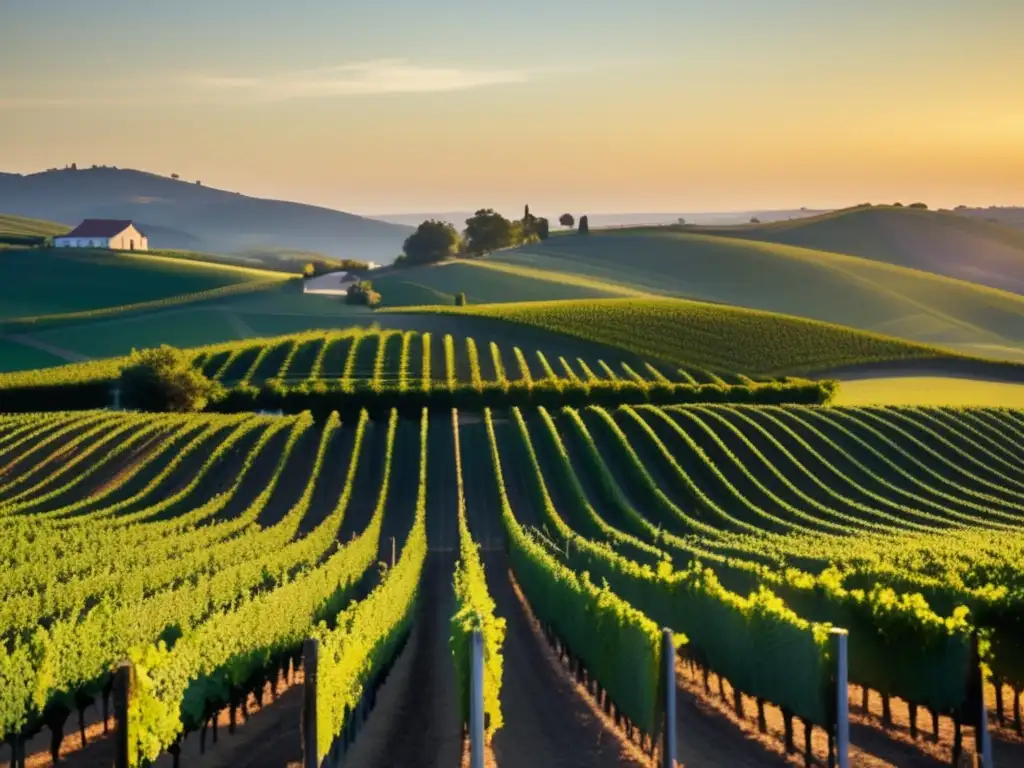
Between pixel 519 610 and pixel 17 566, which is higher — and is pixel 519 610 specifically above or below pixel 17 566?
below

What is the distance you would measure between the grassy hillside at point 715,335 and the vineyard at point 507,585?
979 inches

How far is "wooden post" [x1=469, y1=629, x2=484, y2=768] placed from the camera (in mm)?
20047

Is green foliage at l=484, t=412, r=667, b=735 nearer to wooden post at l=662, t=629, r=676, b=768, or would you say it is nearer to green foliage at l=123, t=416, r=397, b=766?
wooden post at l=662, t=629, r=676, b=768

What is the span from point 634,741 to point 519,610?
17037 millimetres

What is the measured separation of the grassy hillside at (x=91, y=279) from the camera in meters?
146

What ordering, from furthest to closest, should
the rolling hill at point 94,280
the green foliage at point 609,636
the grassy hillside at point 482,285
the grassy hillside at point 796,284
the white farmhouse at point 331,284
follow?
the grassy hillside at point 796,284 < the rolling hill at point 94,280 < the grassy hillside at point 482,285 < the white farmhouse at point 331,284 < the green foliage at point 609,636

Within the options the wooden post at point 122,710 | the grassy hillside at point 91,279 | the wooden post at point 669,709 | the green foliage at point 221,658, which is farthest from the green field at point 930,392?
the grassy hillside at point 91,279

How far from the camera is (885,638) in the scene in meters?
26.5

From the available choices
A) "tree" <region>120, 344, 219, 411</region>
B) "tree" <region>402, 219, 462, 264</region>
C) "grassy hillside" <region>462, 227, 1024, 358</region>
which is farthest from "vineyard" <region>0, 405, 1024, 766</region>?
"tree" <region>402, 219, 462, 264</region>

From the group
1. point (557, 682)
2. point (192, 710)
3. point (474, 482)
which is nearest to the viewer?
point (192, 710)

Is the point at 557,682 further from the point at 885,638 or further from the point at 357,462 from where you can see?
the point at 357,462

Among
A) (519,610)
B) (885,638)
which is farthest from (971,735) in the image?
(519,610)

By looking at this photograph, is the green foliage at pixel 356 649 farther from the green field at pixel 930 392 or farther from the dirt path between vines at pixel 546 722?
the green field at pixel 930 392

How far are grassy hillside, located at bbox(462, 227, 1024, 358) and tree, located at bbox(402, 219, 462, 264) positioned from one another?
28.0ft
